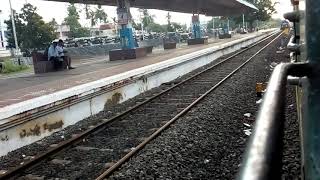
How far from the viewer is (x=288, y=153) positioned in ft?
18.3

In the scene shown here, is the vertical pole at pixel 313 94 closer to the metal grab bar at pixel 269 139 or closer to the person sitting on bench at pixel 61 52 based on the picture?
the metal grab bar at pixel 269 139

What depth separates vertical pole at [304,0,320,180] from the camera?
0.89 metres

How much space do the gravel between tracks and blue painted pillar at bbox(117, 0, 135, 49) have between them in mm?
14468

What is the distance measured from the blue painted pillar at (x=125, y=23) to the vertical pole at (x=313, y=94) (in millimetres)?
23161

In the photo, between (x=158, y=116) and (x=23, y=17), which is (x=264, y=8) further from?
(x=158, y=116)

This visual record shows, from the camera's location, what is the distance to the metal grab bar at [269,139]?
651 mm

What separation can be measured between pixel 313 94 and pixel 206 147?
223 inches

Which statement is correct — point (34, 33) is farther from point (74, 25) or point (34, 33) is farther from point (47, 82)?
point (74, 25)

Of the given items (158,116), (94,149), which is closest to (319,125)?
(94,149)

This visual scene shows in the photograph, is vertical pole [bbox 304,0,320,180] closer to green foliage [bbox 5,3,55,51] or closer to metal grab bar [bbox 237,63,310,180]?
metal grab bar [bbox 237,63,310,180]

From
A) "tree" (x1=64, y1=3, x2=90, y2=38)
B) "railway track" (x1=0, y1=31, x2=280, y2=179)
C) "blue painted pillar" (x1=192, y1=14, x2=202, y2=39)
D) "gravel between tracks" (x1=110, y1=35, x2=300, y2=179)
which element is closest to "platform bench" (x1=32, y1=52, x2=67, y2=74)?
"railway track" (x1=0, y1=31, x2=280, y2=179)

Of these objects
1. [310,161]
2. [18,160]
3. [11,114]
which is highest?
[310,161]


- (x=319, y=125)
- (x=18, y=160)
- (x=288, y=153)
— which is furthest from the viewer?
(x=18, y=160)

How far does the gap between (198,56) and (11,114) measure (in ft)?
47.8
